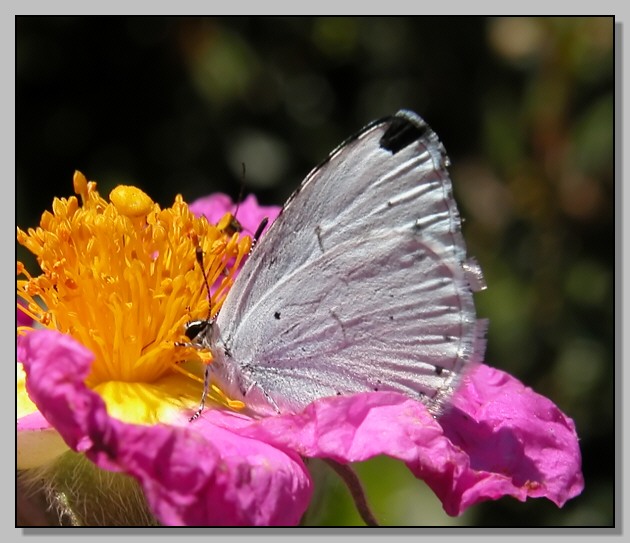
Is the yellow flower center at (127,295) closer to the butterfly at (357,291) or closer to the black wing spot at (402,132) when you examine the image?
the butterfly at (357,291)

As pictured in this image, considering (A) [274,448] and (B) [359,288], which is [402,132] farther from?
(A) [274,448]

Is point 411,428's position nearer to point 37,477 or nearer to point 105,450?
point 105,450

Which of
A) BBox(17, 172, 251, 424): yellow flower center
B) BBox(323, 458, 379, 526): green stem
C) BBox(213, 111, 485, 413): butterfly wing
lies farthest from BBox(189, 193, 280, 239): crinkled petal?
BBox(323, 458, 379, 526): green stem

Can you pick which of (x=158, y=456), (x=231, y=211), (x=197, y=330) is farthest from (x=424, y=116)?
(x=158, y=456)

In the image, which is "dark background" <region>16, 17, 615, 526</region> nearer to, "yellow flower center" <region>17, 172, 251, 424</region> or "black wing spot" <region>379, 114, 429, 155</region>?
"yellow flower center" <region>17, 172, 251, 424</region>

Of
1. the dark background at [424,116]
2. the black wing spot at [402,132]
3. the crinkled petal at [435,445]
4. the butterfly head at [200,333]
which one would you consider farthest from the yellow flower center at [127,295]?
the dark background at [424,116]

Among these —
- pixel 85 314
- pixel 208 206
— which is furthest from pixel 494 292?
pixel 85 314
